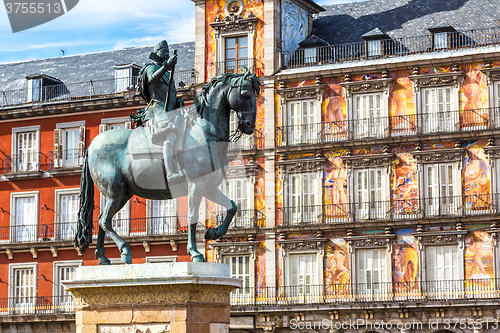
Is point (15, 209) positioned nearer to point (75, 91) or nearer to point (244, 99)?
point (75, 91)

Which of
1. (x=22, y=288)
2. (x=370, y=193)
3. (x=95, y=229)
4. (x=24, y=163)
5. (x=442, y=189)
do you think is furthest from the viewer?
(x=24, y=163)

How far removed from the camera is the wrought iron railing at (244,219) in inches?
1587

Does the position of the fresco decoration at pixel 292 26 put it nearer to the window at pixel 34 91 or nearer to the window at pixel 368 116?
the window at pixel 368 116

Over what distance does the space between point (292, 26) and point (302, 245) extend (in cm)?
1030

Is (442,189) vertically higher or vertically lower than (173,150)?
higher

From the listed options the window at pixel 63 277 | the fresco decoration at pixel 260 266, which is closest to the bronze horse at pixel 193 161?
the fresco decoration at pixel 260 266

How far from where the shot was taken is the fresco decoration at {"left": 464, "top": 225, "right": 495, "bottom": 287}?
36469mm

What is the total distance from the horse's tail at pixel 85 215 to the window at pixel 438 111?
26.5 meters

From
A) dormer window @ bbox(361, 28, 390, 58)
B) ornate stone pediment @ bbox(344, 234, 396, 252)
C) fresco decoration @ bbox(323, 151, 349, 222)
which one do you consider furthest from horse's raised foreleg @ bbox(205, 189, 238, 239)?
dormer window @ bbox(361, 28, 390, 58)

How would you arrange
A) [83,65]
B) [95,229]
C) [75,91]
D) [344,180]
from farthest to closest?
[83,65] → [75,91] → [95,229] → [344,180]

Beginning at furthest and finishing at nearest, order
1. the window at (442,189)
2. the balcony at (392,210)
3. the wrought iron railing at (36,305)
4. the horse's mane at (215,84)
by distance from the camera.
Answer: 1. the wrought iron railing at (36,305)
2. the window at (442,189)
3. the balcony at (392,210)
4. the horse's mane at (215,84)

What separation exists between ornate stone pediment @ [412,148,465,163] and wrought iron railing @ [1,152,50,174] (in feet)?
58.3

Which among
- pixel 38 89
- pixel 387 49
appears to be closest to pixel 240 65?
pixel 387 49

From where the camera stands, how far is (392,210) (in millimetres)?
38312
